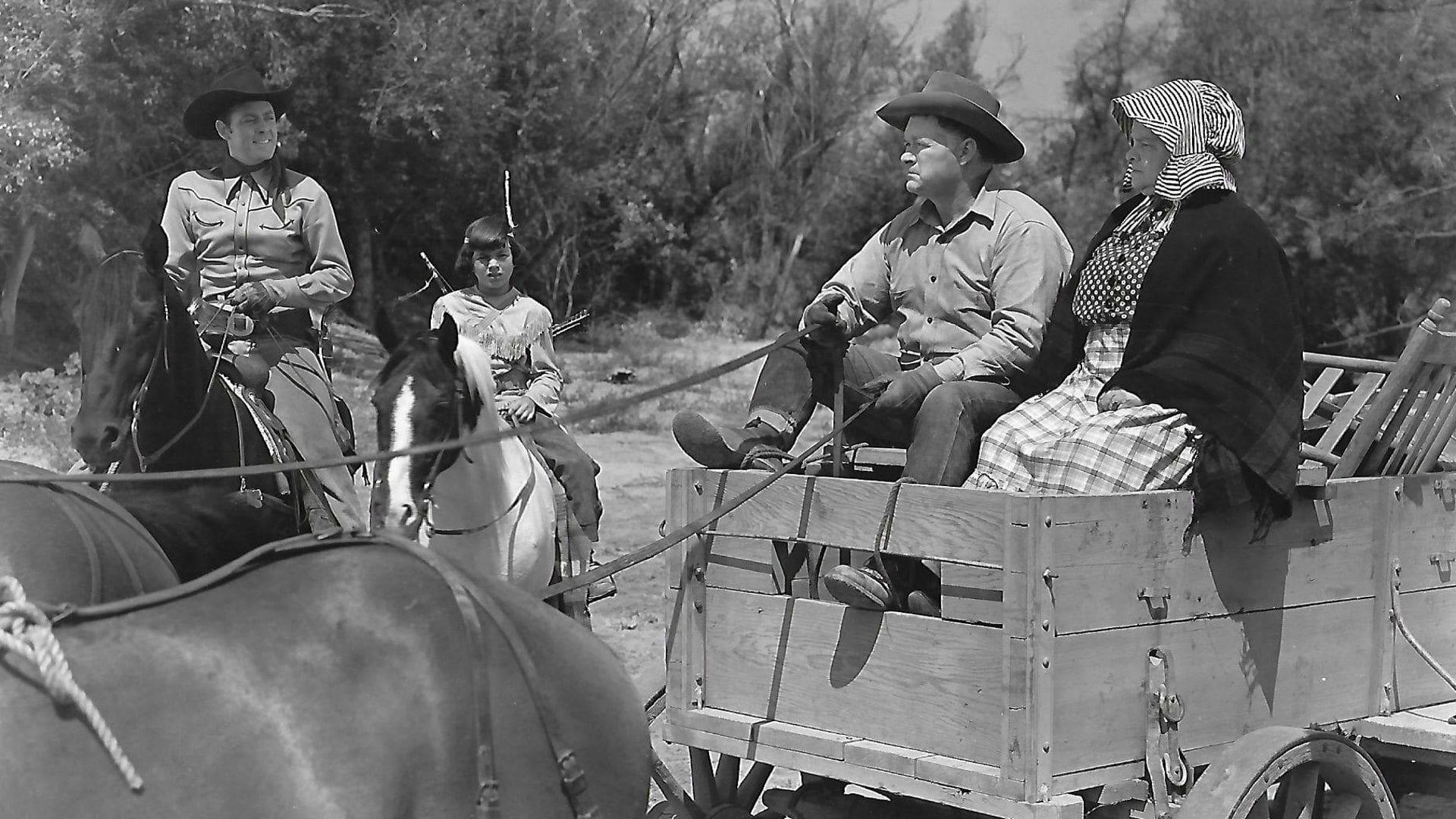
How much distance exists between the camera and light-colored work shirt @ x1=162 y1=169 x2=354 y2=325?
5734mm

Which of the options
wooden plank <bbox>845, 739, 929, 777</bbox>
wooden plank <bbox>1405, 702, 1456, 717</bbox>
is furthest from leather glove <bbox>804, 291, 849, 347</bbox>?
wooden plank <bbox>1405, 702, 1456, 717</bbox>

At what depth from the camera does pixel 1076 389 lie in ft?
13.0

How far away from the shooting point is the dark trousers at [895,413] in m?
3.75

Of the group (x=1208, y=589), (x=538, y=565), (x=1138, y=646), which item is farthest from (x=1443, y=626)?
(x=538, y=565)

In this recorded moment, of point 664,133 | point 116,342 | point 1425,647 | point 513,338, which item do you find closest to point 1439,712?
point 1425,647

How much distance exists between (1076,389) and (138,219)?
1320cm

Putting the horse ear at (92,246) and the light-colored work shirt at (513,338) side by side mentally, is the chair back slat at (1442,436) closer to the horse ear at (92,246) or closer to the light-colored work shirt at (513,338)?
the light-colored work shirt at (513,338)

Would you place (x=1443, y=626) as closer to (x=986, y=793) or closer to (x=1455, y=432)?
(x=1455, y=432)

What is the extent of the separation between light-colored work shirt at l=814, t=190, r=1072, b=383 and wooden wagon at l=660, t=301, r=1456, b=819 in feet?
2.39

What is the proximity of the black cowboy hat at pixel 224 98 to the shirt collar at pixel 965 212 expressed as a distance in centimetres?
285

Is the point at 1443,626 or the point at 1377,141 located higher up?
the point at 1377,141

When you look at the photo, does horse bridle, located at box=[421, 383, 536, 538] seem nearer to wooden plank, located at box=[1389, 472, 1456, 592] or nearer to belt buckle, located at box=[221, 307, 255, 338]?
belt buckle, located at box=[221, 307, 255, 338]

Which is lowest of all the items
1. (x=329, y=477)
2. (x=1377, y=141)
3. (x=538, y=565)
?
(x=538, y=565)

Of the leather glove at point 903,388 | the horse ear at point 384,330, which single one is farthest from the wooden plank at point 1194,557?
the horse ear at point 384,330
